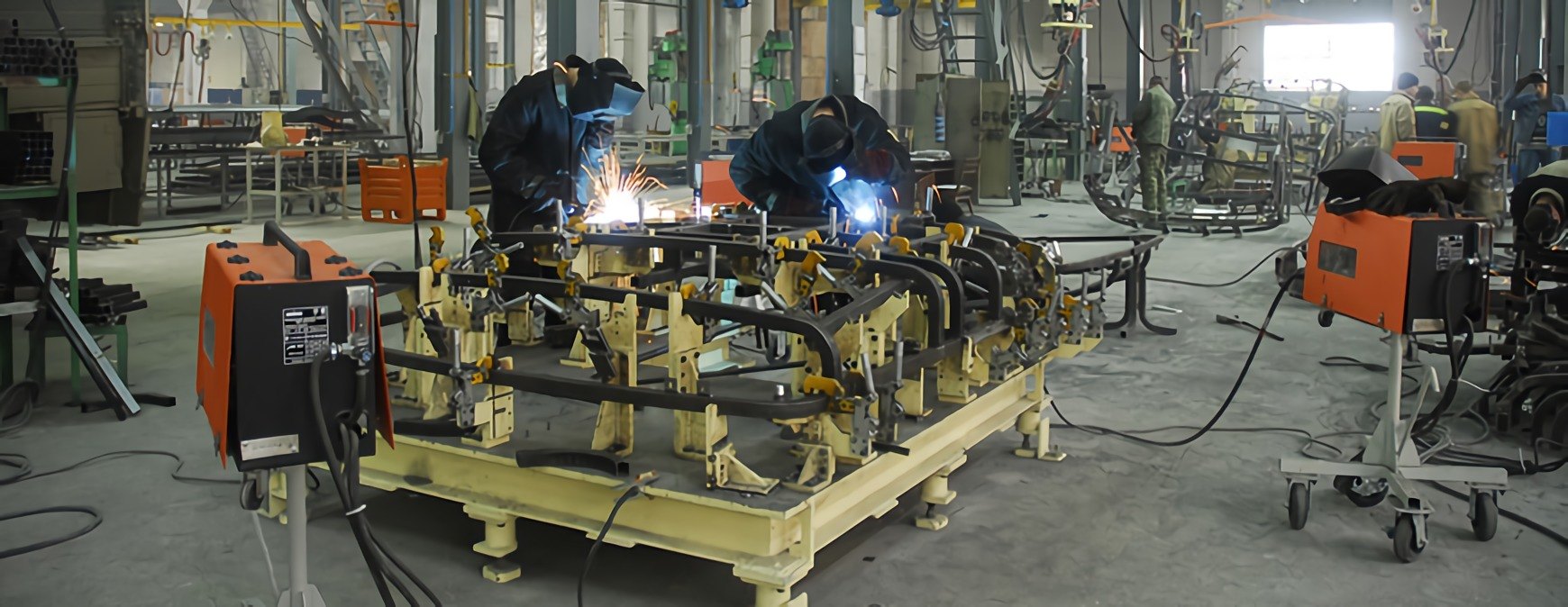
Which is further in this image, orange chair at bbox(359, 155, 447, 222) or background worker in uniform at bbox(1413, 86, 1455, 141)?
background worker in uniform at bbox(1413, 86, 1455, 141)

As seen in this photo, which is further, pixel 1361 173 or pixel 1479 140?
pixel 1479 140

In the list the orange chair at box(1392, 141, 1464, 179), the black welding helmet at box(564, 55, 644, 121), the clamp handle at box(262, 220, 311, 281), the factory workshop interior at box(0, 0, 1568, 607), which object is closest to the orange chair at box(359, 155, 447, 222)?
the factory workshop interior at box(0, 0, 1568, 607)

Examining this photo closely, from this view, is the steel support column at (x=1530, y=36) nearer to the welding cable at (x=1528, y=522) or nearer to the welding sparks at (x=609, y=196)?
the welding cable at (x=1528, y=522)

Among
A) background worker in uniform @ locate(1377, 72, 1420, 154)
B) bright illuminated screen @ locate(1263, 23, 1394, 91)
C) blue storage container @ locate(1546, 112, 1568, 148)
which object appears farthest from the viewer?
bright illuminated screen @ locate(1263, 23, 1394, 91)

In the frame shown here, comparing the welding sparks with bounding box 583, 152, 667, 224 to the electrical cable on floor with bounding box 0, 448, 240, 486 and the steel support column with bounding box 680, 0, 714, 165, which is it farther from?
the steel support column with bounding box 680, 0, 714, 165

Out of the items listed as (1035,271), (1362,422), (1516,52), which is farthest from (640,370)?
(1516,52)

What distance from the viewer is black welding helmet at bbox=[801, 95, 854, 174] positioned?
496 cm

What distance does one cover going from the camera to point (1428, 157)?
12328 mm

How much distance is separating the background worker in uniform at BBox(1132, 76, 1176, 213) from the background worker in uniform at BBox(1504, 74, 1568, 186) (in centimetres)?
398

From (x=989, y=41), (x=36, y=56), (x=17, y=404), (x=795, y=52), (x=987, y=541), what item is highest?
(x=795, y=52)

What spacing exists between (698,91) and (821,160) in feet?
34.4

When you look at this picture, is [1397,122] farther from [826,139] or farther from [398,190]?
[398,190]


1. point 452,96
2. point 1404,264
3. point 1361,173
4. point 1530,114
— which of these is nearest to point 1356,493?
point 1404,264

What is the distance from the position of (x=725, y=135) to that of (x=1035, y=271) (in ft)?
38.1
